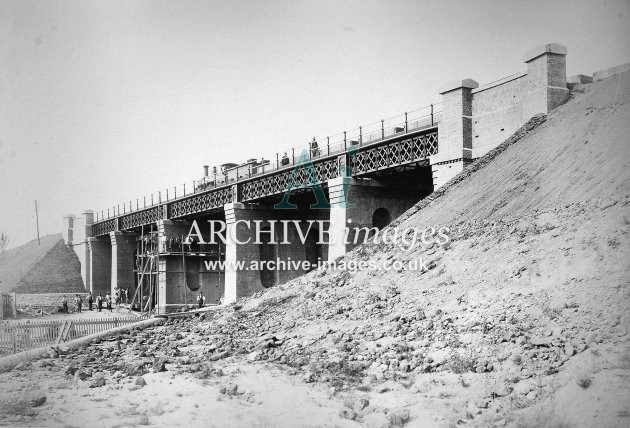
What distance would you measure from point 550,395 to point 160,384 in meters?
7.05

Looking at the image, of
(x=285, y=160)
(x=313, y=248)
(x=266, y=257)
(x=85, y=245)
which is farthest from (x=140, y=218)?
(x=285, y=160)

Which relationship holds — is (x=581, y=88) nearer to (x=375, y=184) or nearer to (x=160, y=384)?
(x=375, y=184)

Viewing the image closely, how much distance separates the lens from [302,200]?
3875cm

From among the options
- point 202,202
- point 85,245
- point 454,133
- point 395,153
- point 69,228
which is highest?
point 454,133

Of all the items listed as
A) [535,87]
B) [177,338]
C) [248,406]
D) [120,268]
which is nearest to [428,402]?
[248,406]

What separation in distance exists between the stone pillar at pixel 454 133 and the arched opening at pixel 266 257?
18.6 metres

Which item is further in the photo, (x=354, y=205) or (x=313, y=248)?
(x=313, y=248)

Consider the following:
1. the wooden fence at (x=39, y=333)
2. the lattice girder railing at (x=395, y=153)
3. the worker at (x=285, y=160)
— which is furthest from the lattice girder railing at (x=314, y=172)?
the wooden fence at (x=39, y=333)

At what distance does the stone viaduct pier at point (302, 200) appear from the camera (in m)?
23.4

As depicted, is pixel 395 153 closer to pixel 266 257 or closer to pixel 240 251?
pixel 240 251

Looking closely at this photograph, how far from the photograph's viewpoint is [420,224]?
2098 centimetres

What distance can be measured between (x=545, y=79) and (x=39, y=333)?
61.0ft

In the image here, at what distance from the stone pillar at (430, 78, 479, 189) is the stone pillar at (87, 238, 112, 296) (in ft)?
150

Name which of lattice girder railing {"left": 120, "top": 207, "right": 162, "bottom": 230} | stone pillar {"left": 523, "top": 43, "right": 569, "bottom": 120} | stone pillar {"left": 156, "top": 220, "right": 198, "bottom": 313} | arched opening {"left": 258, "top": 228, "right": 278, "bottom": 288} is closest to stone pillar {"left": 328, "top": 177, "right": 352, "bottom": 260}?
stone pillar {"left": 523, "top": 43, "right": 569, "bottom": 120}
